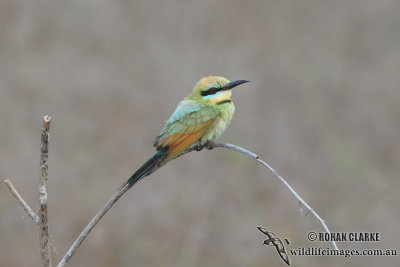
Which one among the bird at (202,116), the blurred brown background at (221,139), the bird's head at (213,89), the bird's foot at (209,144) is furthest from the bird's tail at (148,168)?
the blurred brown background at (221,139)

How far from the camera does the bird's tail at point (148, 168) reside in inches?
103

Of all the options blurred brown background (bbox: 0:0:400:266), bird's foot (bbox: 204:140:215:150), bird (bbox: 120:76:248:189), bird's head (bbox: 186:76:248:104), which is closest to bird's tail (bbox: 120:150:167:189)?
bird (bbox: 120:76:248:189)

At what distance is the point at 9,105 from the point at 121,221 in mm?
2327

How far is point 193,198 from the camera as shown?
8141mm

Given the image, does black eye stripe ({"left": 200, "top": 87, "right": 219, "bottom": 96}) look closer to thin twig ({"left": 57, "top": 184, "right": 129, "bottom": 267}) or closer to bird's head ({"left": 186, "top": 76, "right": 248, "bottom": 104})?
bird's head ({"left": 186, "top": 76, "right": 248, "bottom": 104})

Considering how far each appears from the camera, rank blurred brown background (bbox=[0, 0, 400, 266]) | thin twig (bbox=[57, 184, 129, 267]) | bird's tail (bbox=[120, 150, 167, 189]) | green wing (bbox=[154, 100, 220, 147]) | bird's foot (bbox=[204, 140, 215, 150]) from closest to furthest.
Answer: thin twig (bbox=[57, 184, 129, 267]) → bird's tail (bbox=[120, 150, 167, 189]) → green wing (bbox=[154, 100, 220, 147]) → bird's foot (bbox=[204, 140, 215, 150]) → blurred brown background (bbox=[0, 0, 400, 266])

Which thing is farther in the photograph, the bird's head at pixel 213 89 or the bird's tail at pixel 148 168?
the bird's head at pixel 213 89

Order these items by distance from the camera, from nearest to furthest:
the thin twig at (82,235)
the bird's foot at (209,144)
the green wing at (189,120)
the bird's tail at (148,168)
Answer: the thin twig at (82,235)
the bird's tail at (148,168)
the green wing at (189,120)
the bird's foot at (209,144)

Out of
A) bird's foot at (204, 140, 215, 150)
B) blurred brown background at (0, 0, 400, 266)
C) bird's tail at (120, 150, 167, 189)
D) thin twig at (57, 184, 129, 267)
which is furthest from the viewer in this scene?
blurred brown background at (0, 0, 400, 266)

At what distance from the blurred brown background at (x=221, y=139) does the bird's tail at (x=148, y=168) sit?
14.6 ft

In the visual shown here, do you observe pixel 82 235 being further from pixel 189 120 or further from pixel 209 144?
pixel 209 144

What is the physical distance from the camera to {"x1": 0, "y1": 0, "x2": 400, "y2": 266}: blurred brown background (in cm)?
770

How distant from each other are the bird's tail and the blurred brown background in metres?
4.45

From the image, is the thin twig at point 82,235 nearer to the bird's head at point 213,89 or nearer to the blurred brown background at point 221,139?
the bird's head at point 213,89
